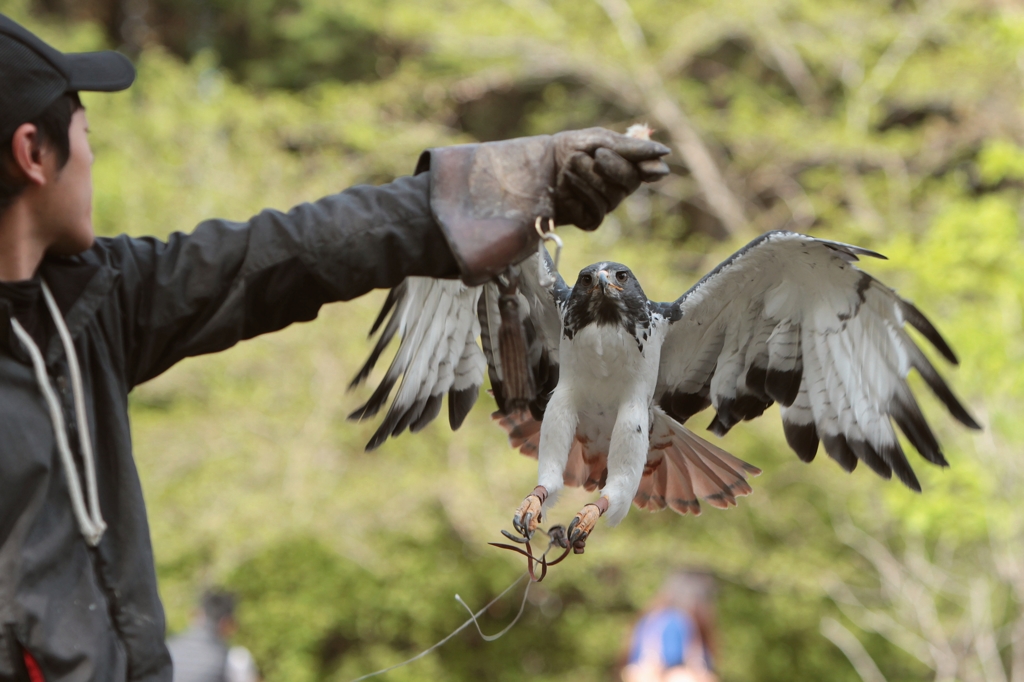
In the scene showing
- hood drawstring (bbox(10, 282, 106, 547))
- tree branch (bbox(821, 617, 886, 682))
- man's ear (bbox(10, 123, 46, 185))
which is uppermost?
man's ear (bbox(10, 123, 46, 185))

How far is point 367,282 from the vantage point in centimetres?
157

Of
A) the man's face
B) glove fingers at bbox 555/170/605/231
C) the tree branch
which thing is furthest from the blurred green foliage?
the man's face

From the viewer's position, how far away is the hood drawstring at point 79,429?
1.38 metres

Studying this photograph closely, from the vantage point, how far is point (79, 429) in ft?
4.66

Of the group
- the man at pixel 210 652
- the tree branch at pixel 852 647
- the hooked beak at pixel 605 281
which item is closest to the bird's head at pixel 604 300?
the hooked beak at pixel 605 281

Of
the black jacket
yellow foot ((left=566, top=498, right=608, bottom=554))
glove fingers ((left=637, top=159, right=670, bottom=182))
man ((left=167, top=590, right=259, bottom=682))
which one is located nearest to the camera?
the black jacket

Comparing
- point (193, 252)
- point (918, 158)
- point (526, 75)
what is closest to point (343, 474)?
point (526, 75)

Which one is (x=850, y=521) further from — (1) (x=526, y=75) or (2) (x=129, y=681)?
(2) (x=129, y=681)

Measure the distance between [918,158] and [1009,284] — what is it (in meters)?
3.52

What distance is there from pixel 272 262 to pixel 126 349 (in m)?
0.30

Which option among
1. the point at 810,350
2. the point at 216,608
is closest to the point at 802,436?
the point at 810,350

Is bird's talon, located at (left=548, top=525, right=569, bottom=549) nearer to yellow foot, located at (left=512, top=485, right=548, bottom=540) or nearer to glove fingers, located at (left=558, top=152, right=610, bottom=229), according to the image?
yellow foot, located at (left=512, top=485, right=548, bottom=540)

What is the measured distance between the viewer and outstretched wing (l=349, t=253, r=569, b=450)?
2.20m

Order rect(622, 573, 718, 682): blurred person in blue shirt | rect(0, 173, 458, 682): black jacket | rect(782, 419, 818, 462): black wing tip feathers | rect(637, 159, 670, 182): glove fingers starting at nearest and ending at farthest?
rect(0, 173, 458, 682): black jacket < rect(637, 159, 670, 182): glove fingers < rect(782, 419, 818, 462): black wing tip feathers < rect(622, 573, 718, 682): blurred person in blue shirt
